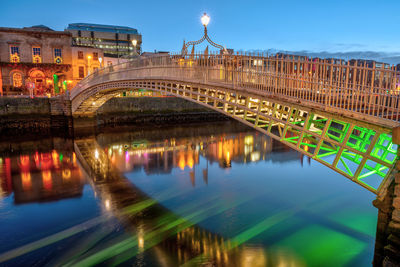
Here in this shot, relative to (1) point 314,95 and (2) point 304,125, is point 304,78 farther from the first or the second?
(2) point 304,125

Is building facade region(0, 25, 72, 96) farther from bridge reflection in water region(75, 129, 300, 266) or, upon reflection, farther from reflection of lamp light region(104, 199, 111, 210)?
reflection of lamp light region(104, 199, 111, 210)

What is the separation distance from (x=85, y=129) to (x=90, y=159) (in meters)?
8.76

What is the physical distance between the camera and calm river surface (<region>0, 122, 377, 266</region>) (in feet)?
22.2

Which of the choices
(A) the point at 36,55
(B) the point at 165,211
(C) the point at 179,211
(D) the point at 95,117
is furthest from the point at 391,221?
(A) the point at 36,55

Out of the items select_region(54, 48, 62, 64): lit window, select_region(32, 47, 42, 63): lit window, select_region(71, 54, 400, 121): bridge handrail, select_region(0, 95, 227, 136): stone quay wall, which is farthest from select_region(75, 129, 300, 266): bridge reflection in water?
select_region(32, 47, 42, 63): lit window

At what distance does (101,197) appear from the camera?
1025cm

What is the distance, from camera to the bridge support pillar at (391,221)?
5.28 m

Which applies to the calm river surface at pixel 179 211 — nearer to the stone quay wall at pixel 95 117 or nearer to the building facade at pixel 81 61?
the stone quay wall at pixel 95 117

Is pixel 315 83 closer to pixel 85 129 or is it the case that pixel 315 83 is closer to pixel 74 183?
pixel 74 183

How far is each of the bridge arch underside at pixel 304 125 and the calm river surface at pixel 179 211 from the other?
1.53m

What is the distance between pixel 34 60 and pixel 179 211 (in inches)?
1253

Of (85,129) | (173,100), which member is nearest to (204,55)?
(85,129)

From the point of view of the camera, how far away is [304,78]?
23.8 feet

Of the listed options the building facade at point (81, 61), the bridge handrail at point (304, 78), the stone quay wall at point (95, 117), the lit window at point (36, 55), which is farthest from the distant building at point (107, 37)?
the bridge handrail at point (304, 78)
